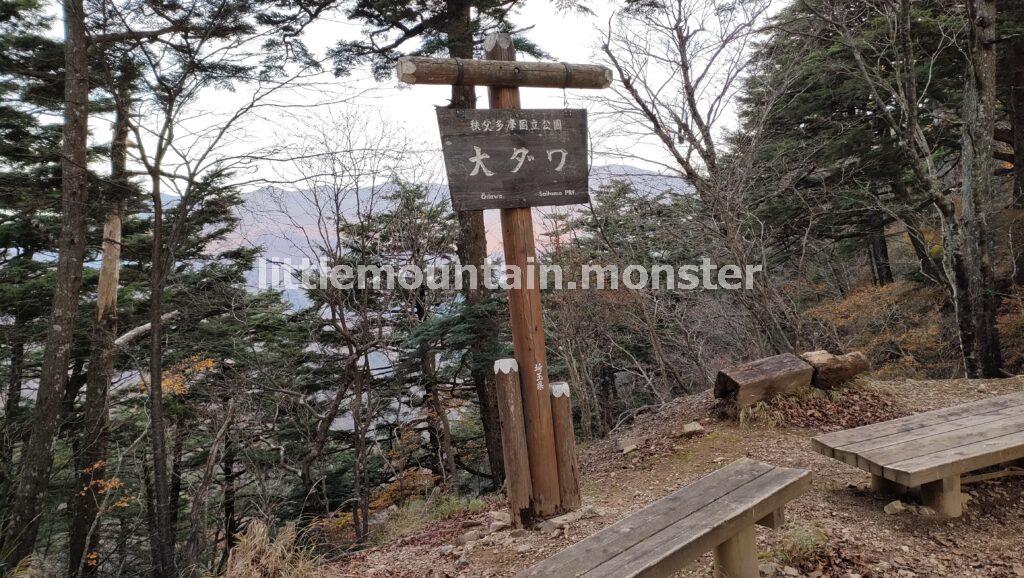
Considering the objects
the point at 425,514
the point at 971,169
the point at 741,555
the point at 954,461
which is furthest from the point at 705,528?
the point at 971,169

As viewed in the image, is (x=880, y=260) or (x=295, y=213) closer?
(x=295, y=213)

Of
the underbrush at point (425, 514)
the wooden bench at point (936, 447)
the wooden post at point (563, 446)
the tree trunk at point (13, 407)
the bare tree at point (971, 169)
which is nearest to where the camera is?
the wooden bench at point (936, 447)

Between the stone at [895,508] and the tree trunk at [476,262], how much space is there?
4920 millimetres

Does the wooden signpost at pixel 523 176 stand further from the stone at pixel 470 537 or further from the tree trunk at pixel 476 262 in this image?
the tree trunk at pixel 476 262

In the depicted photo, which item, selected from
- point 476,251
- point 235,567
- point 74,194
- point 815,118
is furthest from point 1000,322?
point 74,194

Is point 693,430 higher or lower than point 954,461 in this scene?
lower

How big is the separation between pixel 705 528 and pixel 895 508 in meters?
1.91

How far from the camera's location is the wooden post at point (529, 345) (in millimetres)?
3650

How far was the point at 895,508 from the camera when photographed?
126 inches

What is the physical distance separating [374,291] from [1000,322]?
36.0 feet

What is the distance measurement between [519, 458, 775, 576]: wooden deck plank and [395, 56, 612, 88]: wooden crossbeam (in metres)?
2.99

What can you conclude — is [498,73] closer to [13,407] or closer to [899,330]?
[899,330]

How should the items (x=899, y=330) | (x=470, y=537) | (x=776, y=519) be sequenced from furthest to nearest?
(x=899, y=330) → (x=470, y=537) → (x=776, y=519)

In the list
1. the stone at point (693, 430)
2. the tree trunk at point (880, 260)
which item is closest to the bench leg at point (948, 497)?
the stone at point (693, 430)
